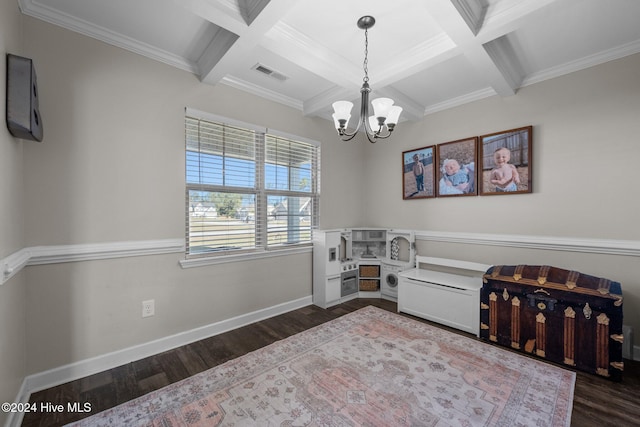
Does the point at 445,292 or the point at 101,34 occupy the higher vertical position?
the point at 101,34

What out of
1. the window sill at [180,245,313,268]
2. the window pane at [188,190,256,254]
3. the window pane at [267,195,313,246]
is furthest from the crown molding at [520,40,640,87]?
the window pane at [188,190,256,254]

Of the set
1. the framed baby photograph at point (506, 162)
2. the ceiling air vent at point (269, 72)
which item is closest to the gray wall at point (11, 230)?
the ceiling air vent at point (269, 72)

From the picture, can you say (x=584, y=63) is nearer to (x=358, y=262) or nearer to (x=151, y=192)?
(x=358, y=262)

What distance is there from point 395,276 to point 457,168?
1.68 meters

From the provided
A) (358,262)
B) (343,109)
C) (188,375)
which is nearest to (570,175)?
(343,109)

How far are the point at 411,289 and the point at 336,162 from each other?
2076mm

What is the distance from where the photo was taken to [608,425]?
62.9 inches

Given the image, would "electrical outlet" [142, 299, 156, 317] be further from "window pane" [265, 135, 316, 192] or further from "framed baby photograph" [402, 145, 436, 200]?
"framed baby photograph" [402, 145, 436, 200]

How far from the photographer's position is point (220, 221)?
2854 mm

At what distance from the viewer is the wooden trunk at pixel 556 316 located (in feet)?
6.82

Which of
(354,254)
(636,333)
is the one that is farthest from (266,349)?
(636,333)

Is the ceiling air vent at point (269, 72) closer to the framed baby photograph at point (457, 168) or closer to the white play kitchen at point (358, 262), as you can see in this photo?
the white play kitchen at point (358, 262)

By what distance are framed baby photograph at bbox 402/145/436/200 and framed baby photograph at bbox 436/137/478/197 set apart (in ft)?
0.33

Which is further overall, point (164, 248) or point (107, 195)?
point (164, 248)
